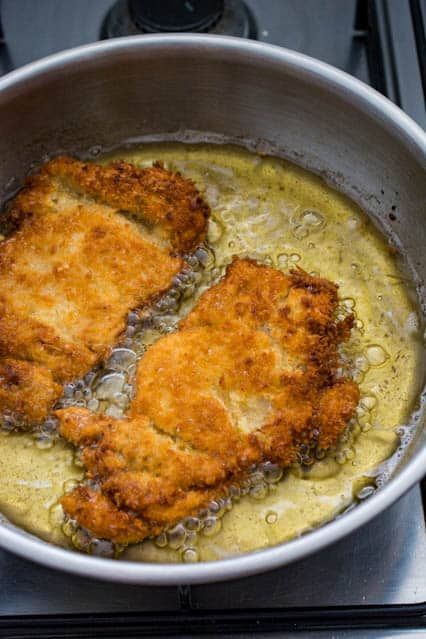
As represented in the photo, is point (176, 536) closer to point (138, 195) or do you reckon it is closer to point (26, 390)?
point (26, 390)

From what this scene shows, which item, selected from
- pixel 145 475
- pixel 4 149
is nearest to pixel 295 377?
pixel 145 475

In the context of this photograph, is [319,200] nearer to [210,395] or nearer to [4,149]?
[210,395]

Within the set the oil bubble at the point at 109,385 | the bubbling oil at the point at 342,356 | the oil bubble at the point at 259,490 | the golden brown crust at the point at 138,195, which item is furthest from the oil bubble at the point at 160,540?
the golden brown crust at the point at 138,195

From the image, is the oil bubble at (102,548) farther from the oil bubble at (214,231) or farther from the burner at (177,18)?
the burner at (177,18)

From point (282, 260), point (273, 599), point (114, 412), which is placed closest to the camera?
point (273, 599)

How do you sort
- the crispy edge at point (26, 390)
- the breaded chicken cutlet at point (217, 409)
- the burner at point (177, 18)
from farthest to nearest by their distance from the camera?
the burner at point (177, 18), the crispy edge at point (26, 390), the breaded chicken cutlet at point (217, 409)

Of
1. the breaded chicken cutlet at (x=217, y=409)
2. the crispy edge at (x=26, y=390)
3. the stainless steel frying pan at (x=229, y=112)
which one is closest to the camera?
the breaded chicken cutlet at (x=217, y=409)

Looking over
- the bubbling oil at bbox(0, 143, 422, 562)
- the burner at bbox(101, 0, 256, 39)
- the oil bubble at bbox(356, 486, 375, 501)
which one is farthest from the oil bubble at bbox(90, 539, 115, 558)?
the burner at bbox(101, 0, 256, 39)

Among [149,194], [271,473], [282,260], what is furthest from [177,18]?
[271,473]
